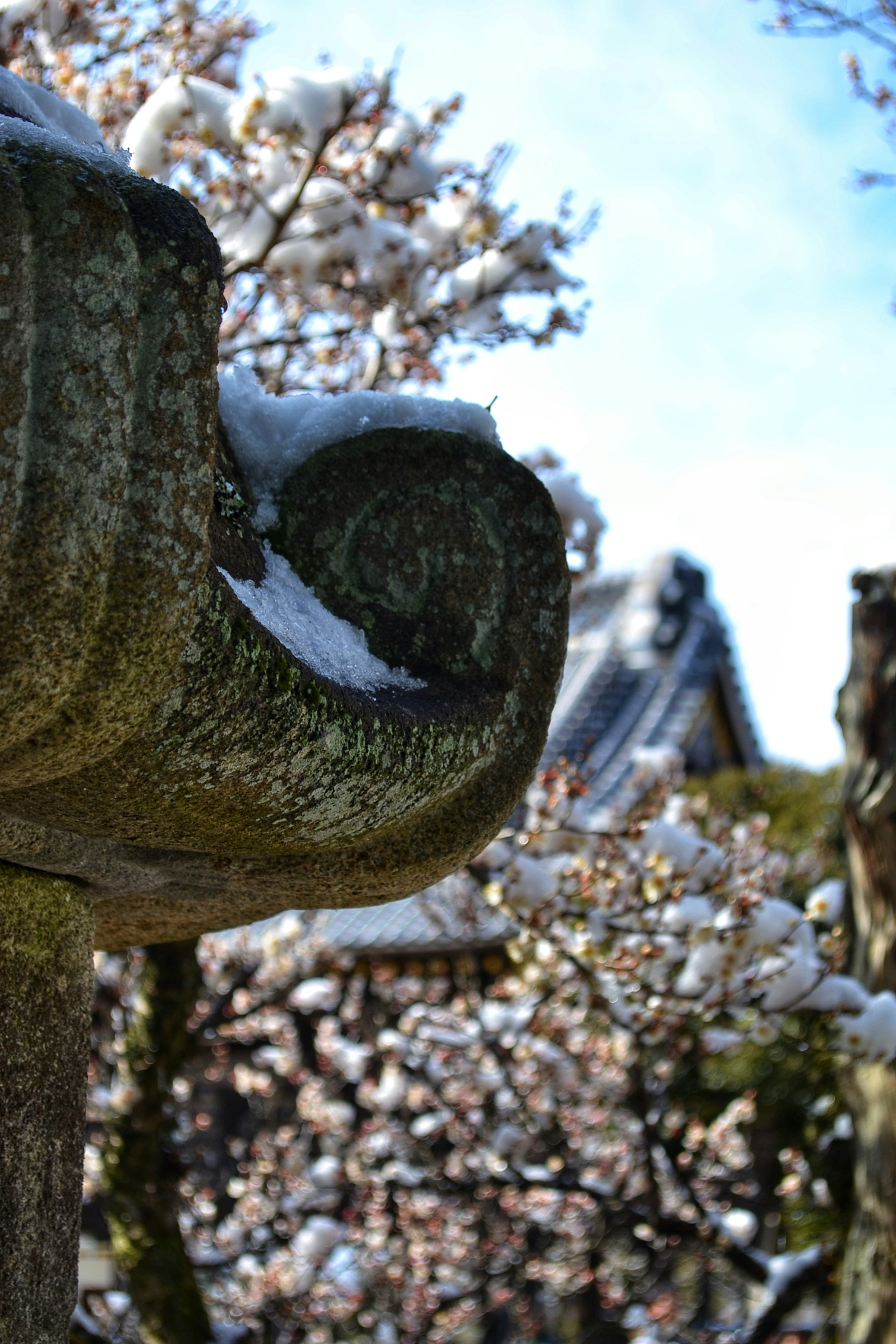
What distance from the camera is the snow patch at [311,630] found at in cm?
126

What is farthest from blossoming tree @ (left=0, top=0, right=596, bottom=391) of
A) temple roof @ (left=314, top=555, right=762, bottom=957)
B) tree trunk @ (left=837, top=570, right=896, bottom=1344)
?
temple roof @ (left=314, top=555, right=762, bottom=957)

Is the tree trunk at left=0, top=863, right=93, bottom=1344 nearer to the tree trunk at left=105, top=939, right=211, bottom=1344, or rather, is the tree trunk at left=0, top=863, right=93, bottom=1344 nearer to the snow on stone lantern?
the snow on stone lantern

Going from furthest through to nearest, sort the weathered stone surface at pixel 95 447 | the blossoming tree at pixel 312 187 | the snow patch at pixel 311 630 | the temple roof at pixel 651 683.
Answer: the temple roof at pixel 651 683 < the blossoming tree at pixel 312 187 < the snow patch at pixel 311 630 < the weathered stone surface at pixel 95 447

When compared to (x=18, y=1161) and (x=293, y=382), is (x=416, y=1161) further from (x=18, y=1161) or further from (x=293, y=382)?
(x=18, y=1161)

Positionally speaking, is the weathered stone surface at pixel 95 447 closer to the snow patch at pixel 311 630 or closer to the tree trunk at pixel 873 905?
the snow patch at pixel 311 630

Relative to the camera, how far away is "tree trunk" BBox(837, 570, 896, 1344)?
12.0 feet

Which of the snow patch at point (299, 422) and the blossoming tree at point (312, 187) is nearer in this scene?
the snow patch at point (299, 422)

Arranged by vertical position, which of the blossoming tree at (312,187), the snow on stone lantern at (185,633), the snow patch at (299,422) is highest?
the blossoming tree at (312,187)

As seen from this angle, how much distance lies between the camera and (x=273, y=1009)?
6.54 meters

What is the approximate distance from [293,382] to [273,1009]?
365 cm

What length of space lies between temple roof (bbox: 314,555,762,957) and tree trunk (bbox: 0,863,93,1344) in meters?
8.88

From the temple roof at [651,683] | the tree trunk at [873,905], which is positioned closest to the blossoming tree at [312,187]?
the tree trunk at [873,905]

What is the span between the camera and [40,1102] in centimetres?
132

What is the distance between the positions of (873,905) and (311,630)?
3.21 meters
